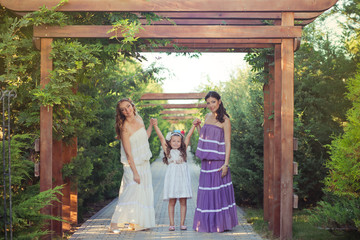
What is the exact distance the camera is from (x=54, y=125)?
23.6ft

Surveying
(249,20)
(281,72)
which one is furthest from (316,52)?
(281,72)

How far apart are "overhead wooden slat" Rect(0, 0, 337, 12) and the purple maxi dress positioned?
208cm

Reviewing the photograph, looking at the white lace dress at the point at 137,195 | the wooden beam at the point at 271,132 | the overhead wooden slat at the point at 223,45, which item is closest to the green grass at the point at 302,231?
the wooden beam at the point at 271,132

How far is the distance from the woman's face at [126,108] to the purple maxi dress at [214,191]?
1208mm

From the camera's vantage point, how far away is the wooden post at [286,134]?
696 centimetres

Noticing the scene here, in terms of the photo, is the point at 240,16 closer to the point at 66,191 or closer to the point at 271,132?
the point at 271,132

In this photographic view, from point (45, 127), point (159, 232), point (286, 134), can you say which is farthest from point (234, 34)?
point (159, 232)

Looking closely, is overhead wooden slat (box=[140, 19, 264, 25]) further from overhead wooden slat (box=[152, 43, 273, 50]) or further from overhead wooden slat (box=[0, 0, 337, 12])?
overhead wooden slat (box=[0, 0, 337, 12])

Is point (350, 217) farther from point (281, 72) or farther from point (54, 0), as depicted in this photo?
point (54, 0)

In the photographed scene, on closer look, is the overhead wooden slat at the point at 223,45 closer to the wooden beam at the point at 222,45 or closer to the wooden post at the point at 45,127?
the wooden beam at the point at 222,45

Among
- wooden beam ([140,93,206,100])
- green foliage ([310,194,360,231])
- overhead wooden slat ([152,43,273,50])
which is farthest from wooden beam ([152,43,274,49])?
wooden beam ([140,93,206,100])

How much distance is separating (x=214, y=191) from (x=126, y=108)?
1.91 m

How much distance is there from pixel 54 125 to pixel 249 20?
364 centimetres

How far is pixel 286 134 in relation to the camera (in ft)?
23.0
